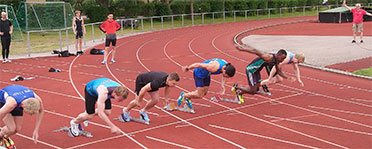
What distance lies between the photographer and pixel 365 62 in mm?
14039

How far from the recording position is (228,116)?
8.28 meters

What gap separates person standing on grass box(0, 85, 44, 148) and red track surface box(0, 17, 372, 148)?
629 millimetres

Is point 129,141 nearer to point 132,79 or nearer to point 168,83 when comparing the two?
point 168,83

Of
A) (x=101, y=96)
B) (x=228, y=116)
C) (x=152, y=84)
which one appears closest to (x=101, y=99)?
(x=101, y=96)

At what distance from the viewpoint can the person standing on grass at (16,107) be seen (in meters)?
5.60

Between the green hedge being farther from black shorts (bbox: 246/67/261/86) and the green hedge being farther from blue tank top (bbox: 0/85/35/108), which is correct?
blue tank top (bbox: 0/85/35/108)

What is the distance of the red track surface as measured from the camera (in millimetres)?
6883

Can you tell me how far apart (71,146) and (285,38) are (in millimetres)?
17362

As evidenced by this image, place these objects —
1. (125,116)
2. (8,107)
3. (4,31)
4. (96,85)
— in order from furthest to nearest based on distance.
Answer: (4,31)
(125,116)
(96,85)
(8,107)

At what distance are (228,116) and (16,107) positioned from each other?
3.89 meters

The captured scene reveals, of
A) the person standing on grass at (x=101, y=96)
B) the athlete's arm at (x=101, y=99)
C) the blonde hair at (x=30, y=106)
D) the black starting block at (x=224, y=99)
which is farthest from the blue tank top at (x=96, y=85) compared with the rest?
the black starting block at (x=224, y=99)

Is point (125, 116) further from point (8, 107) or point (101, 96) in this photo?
point (8, 107)

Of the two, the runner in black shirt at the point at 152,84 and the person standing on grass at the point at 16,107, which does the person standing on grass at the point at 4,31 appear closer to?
the runner in black shirt at the point at 152,84

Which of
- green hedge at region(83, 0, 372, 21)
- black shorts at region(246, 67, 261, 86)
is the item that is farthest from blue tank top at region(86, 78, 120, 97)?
green hedge at region(83, 0, 372, 21)
